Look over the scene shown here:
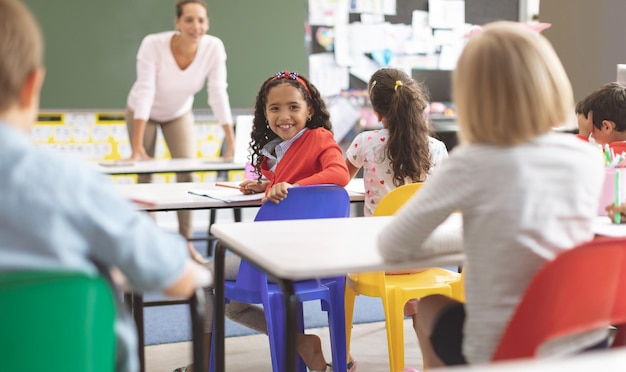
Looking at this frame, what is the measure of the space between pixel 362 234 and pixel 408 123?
949mm

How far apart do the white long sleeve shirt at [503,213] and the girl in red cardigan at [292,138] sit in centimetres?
113

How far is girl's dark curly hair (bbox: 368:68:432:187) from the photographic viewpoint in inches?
109

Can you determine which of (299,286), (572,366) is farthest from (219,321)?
(572,366)

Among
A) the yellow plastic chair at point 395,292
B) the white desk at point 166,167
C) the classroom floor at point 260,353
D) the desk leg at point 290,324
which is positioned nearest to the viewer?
the desk leg at point 290,324

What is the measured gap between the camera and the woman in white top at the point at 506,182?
4.83 feet

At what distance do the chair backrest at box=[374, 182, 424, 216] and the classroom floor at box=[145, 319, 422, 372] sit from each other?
0.94 meters

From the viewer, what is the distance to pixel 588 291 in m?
1.39

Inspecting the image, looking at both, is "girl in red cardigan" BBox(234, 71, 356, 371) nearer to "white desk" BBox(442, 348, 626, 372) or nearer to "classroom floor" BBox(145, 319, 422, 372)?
"classroom floor" BBox(145, 319, 422, 372)

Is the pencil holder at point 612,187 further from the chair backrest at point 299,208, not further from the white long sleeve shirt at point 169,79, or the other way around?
the white long sleeve shirt at point 169,79

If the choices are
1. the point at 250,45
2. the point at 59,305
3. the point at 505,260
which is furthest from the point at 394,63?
the point at 59,305

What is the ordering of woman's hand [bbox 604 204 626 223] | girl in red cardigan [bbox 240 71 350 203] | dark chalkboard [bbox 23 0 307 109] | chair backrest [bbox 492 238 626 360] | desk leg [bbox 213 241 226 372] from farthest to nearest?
1. dark chalkboard [bbox 23 0 307 109]
2. girl in red cardigan [bbox 240 71 350 203]
3. desk leg [bbox 213 241 226 372]
4. woman's hand [bbox 604 204 626 223]
5. chair backrest [bbox 492 238 626 360]

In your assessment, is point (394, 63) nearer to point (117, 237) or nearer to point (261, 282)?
point (261, 282)

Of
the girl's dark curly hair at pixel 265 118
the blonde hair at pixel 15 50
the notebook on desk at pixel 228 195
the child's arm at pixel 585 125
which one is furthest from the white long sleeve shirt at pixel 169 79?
the blonde hair at pixel 15 50

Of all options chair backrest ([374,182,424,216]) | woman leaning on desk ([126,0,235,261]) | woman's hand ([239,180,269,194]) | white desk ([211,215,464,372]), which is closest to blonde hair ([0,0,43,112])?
white desk ([211,215,464,372])
